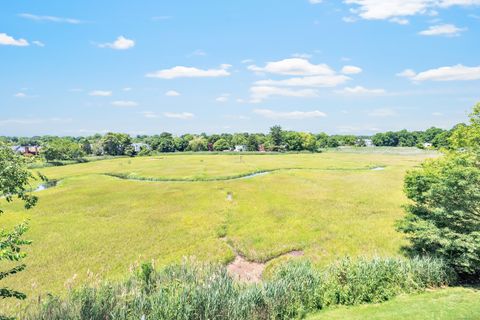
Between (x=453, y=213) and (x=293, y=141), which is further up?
(x=293, y=141)

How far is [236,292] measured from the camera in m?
14.4

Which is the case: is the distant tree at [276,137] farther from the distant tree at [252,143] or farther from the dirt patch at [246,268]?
the dirt patch at [246,268]

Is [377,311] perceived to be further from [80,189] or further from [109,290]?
[80,189]

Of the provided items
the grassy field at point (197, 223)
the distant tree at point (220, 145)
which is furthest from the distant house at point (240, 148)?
the grassy field at point (197, 223)

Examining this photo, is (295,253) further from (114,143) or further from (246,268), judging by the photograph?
(114,143)

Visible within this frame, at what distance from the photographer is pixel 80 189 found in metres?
54.0

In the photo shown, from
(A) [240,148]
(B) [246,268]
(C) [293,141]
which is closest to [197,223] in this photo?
(B) [246,268]

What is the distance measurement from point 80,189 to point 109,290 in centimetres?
4608

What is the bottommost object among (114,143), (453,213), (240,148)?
(453,213)

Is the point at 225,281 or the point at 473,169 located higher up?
the point at 473,169

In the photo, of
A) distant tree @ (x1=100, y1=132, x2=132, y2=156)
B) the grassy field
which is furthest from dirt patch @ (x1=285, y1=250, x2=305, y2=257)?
distant tree @ (x1=100, y1=132, x2=132, y2=156)

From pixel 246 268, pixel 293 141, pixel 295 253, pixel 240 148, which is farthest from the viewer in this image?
pixel 240 148

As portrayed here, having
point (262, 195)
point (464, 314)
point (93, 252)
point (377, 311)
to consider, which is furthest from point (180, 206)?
point (464, 314)

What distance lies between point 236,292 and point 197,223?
65.8ft
